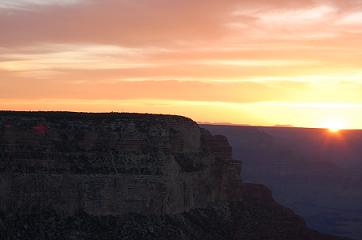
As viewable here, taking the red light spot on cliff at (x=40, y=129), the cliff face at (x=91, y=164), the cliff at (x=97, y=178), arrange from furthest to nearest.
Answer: the red light spot on cliff at (x=40, y=129)
the cliff face at (x=91, y=164)
the cliff at (x=97, y=178)

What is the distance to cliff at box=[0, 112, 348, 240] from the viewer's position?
73375 mm

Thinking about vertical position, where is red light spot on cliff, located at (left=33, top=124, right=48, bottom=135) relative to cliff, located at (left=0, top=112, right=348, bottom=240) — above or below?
above

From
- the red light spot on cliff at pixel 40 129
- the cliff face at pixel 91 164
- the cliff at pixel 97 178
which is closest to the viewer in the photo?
the cliff at pixel 97 178

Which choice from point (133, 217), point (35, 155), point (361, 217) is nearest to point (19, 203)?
point (35, 155)

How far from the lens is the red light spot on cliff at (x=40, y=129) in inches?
2992

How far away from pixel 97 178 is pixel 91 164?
4.82 ft

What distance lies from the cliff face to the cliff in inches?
2.9

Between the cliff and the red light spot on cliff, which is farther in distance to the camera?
the red light spot on cliff

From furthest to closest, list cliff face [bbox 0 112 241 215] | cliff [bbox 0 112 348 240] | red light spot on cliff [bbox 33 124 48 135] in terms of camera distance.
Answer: red light spot on cliff [bbox 33 124 48 135]
cliff face [bbox 0 112 241 215]
cliff [bbox 0 112 348 240]

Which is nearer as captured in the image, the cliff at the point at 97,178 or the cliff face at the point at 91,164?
the cliff at the point at 97,178

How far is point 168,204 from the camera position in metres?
80.6

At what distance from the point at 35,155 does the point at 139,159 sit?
8310 mm

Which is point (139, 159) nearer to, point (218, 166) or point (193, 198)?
point (193, 198)

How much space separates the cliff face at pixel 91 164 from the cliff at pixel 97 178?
0.07 meters
